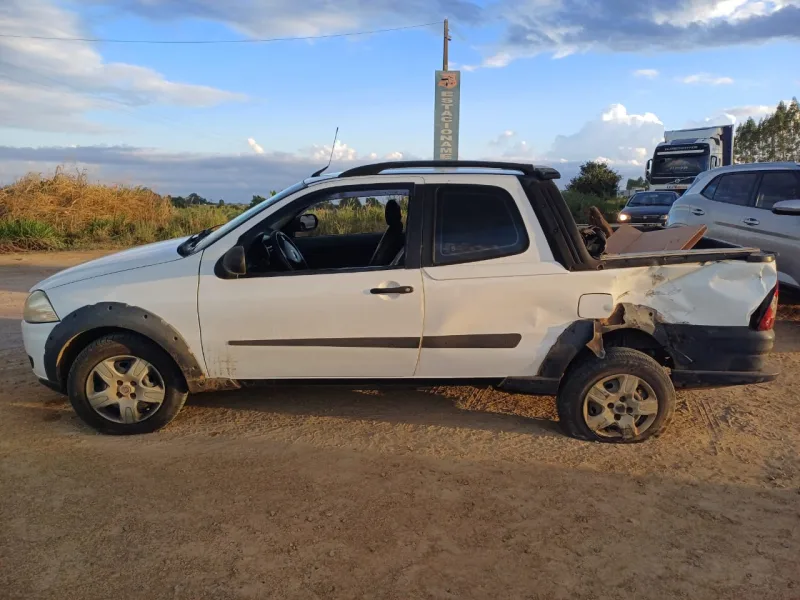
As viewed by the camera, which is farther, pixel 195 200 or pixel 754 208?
pixel 195 200

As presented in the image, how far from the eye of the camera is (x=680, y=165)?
73.8 ft

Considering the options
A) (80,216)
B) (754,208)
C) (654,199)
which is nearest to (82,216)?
(80,216)

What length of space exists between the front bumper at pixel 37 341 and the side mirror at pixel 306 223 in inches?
83.1

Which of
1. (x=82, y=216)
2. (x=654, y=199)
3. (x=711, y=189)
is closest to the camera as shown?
(x=711, y=189)

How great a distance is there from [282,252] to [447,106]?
1380 centimetres

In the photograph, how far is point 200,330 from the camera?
13.6 ft

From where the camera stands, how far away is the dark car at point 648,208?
636 inches

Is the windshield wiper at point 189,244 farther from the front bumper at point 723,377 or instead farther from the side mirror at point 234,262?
the front bumper at point 723,377

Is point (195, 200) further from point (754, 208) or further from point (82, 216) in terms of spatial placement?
point (754, 208)

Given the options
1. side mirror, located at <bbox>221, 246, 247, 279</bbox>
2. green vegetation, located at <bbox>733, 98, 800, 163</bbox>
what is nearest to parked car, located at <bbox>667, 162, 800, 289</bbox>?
side mirror, located at <bbox>221, 246, 247, 279</bbox>

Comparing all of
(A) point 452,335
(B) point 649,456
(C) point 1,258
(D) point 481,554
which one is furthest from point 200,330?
(C) point 1,258

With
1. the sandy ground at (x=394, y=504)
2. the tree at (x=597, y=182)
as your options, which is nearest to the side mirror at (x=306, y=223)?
the sandy ground at (x=394, y=504)

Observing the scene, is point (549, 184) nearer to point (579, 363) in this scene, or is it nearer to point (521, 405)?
point (579, 363)

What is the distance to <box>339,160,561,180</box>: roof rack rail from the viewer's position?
4.29m
